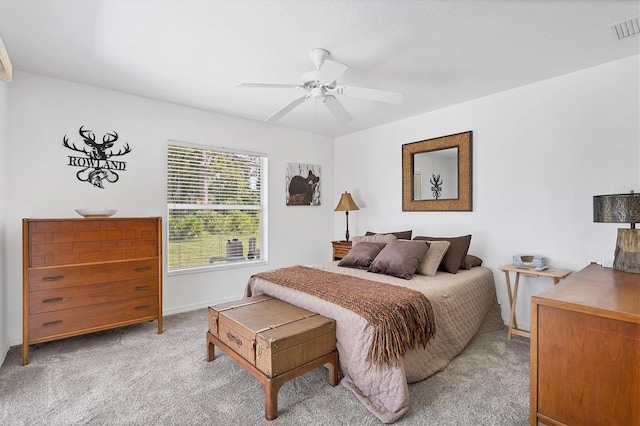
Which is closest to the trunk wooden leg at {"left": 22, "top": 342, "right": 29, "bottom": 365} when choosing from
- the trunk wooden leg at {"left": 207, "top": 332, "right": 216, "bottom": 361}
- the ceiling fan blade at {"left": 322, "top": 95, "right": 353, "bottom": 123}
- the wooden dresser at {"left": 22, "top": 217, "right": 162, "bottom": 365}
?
the wooden dresser at {"left": 22, "top": 217, "right": 162, "bottom": 365}

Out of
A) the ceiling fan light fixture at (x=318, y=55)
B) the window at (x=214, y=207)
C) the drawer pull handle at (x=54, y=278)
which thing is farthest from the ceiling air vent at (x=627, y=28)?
the drawer pull handle at (x=54, y=278)

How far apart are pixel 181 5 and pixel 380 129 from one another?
10.3ft

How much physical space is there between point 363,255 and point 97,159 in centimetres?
290

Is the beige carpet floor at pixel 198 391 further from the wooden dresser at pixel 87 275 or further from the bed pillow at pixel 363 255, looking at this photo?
the bed pillow at pixel 363 255

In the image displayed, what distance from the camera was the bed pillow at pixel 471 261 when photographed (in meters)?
3.25

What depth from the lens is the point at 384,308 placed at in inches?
82.0

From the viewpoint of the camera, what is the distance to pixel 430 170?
3.99m

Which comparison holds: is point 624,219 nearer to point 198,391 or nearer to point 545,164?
point 545,164

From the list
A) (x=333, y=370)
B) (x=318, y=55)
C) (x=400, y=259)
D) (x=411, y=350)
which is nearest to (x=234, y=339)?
(x=333, y=370)

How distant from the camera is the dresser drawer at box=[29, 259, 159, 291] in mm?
2598

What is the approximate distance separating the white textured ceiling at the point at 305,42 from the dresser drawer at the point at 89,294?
6.27ft

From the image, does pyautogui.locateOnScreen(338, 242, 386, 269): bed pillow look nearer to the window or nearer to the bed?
the bed

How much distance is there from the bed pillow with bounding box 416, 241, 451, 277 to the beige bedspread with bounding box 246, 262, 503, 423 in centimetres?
8

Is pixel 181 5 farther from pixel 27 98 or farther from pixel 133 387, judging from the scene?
pixel 133 387
